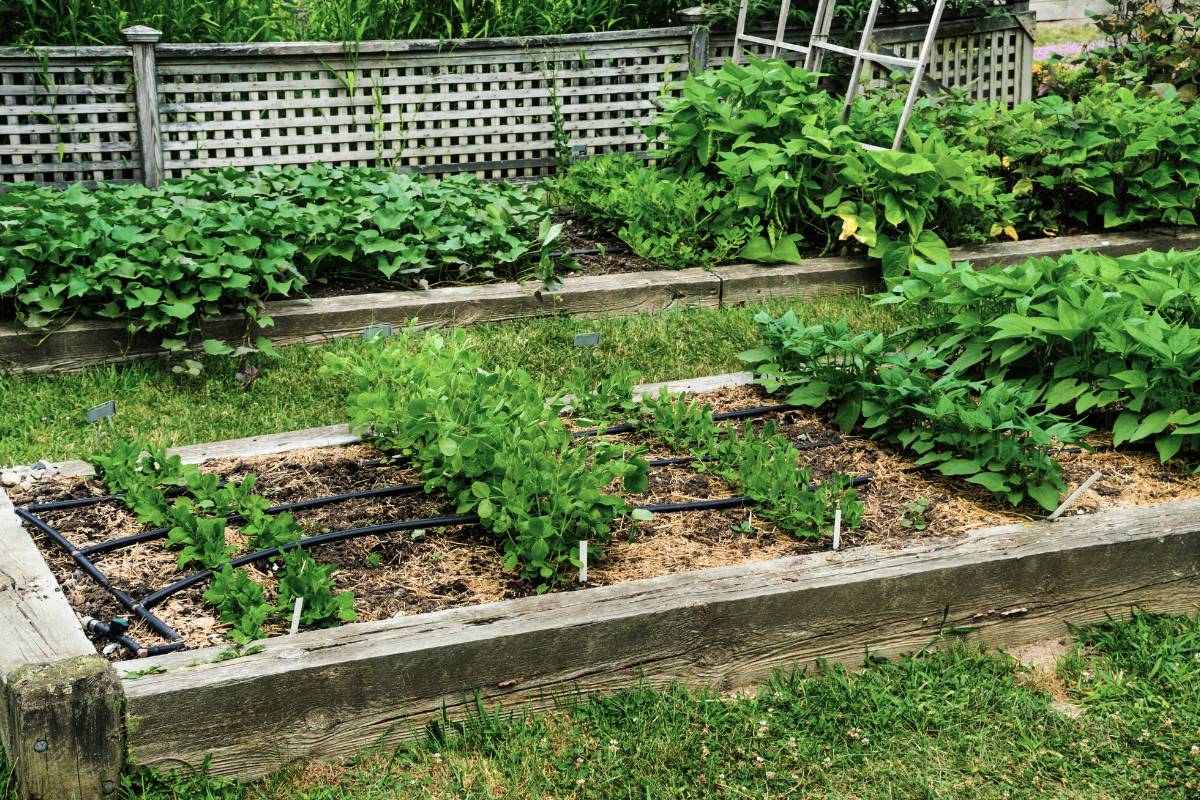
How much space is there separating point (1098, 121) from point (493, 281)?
11.4ft

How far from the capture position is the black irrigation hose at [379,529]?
3.14 meters

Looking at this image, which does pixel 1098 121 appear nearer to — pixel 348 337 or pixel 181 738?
pixel 348 337

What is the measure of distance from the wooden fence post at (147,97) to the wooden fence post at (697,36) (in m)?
3.11

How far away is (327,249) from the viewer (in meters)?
5.62

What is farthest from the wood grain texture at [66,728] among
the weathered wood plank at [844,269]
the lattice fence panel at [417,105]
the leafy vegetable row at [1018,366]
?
the lattice fence panel at [417,105]

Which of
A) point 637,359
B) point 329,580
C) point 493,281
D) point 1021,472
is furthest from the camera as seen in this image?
point 493,281

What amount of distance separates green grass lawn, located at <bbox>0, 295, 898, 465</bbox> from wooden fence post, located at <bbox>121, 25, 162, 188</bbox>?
2.26 m

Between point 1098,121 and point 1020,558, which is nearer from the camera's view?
point 1020,558

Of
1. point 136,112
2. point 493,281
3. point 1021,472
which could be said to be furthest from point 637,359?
point 136,112

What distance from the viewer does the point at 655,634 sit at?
3033 mm

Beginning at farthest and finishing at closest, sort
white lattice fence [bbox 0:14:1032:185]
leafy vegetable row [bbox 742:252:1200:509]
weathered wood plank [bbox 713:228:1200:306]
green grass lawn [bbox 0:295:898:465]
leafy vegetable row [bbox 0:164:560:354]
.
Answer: white lattice fence [bbox 0:14:1032:185] → weathered wood plank [bbox 713:228:1200:306] → leafy vegetable row [bbox 0:164:560:354] → green grass lawn [bbox 0:295:898:465] → leafy vegetable row [bbox 742:252:1200:509]

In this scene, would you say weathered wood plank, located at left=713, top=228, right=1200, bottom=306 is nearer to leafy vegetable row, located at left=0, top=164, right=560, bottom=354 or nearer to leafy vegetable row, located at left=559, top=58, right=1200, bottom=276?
leafy vegetable row, located at left=559, top=58, right=1200, bottom=276

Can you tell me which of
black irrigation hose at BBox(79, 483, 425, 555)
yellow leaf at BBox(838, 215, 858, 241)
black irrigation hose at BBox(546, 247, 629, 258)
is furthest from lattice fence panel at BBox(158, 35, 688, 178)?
black irrigation hose at BBox(79, 483, 425, 555)

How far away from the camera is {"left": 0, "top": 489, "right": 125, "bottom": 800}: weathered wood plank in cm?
256
